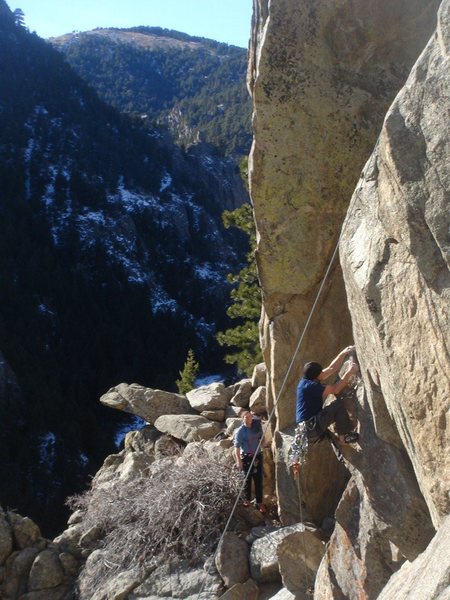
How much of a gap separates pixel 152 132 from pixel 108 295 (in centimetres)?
3076

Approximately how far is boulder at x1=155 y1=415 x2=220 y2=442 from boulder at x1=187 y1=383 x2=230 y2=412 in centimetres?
43

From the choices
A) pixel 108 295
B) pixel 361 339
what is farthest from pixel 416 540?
pixel 108 295

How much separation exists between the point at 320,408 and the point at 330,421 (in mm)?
158

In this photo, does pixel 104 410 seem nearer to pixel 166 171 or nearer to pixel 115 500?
pixel 115 500

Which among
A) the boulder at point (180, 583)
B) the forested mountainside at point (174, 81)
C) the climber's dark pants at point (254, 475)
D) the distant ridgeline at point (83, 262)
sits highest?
the forested mountainside at point (174, 81)

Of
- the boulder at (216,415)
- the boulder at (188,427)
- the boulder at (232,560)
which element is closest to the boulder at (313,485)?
the boulder at (232,560)

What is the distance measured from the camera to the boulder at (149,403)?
11695 millimetres

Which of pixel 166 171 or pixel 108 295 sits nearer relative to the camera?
pixel 108 295

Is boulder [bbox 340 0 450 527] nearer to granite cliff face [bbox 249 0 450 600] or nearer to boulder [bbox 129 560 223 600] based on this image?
granite cliff face [bbox 249 0 450 600]

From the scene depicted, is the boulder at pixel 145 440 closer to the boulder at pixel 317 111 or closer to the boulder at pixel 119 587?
the boulder at pixel 119 587

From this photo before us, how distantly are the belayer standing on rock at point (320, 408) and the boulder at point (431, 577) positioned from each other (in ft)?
5.94

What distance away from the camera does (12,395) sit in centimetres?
3744

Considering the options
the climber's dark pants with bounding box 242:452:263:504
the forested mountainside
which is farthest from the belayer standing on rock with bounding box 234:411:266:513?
the forested mountainside

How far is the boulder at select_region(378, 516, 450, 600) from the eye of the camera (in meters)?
2.89
